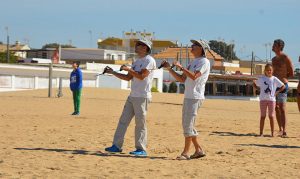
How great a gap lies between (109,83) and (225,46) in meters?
81.8

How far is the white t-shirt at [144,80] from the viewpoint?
908 centimetres

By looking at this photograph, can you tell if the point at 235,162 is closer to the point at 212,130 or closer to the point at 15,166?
the point at 15,166

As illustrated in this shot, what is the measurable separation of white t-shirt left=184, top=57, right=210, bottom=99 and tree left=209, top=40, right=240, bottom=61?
408 ft

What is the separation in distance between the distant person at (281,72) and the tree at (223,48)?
120 meters

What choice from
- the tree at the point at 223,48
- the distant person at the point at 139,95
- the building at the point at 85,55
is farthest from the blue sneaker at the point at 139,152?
the tree at the point at 223,48

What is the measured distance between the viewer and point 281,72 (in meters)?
13.4

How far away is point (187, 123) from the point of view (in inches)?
348

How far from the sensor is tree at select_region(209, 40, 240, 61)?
135 meters

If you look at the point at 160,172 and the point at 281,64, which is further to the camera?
the point at 281,64

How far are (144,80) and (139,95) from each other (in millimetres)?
232

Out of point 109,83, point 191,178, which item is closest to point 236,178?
point 191,178

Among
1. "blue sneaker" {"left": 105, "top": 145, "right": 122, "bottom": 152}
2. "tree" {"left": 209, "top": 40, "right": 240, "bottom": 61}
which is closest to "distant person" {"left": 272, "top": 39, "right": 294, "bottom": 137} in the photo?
"blue sneaker" {"left": 105, "top": 145, "right": 122, "bottom": 152}

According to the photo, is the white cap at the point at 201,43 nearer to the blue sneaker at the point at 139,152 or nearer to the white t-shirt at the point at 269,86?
the blue sneaker at the point at 139,152

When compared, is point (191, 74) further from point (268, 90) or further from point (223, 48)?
point (223, 48)
